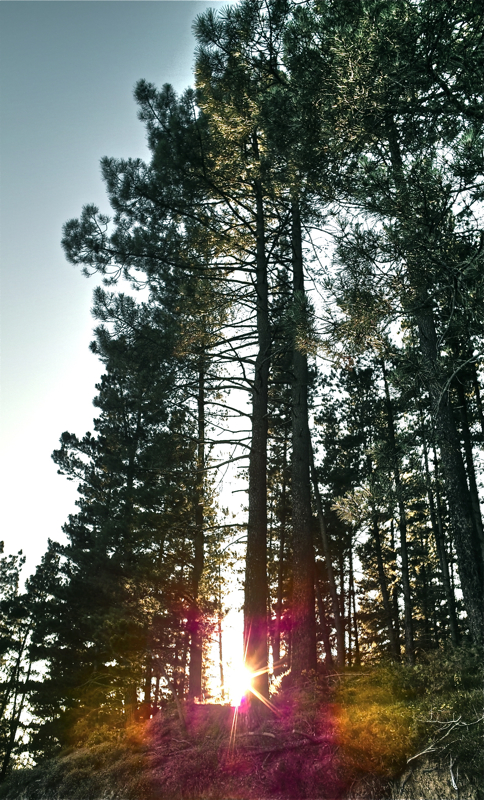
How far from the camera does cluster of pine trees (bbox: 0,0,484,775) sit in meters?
5.04

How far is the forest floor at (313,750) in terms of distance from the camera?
16.1 ft

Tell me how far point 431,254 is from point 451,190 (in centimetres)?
61

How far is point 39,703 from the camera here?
18.0 meters

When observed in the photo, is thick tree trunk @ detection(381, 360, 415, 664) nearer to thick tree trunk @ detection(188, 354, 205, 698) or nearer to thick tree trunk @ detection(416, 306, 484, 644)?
thick tree trunk @ detection(416, 306, 484, 644)

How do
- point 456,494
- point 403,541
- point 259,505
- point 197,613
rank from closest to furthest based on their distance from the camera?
1. point 456,494
2. point 259,505
3. point 197,613
4. point 403,541

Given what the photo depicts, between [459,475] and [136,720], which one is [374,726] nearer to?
[459,475]

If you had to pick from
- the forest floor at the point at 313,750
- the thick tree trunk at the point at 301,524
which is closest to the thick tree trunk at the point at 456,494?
the forest floor at the point at 313,750

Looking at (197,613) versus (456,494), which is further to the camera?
(197,613)

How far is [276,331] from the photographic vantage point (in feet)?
32.8

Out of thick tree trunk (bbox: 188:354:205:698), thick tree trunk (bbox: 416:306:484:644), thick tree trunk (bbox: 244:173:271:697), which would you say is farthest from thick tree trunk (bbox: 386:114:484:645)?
thick tree trunk (bbox: 188:354:205:698)

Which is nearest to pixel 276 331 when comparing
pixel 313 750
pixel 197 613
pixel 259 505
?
pixel 259 505

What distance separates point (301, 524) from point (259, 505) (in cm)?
96

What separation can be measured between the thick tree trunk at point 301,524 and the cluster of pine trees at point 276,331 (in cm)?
4

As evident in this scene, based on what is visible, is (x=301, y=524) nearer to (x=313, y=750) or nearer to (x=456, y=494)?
(x=456, y=494)
